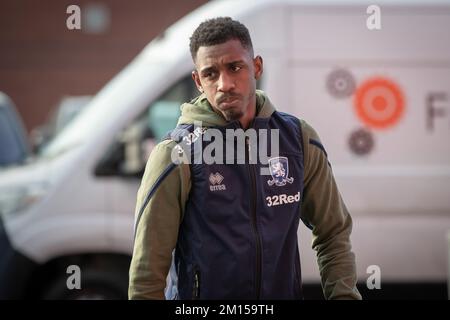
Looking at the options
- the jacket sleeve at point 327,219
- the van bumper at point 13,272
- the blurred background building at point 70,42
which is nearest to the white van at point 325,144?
the van bumper at point 13,272

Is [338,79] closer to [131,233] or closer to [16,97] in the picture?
[131,233]

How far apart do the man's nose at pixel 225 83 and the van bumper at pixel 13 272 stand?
3.33 metres

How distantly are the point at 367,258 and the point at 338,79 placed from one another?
1.14 metres

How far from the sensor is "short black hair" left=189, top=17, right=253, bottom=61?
7.73 feet

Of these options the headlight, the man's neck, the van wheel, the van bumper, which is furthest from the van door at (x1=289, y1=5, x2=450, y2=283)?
the man's neck

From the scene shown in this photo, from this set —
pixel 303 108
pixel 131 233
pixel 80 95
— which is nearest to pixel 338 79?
pixel 303 108

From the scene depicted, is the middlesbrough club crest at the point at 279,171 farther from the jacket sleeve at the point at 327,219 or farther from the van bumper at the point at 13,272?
the van bumper at the point at 13,272

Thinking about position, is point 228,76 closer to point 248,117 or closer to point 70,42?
point 248,117

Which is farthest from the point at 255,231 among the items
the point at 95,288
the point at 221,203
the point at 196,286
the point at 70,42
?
the point at 70,42

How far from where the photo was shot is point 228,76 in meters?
2.33

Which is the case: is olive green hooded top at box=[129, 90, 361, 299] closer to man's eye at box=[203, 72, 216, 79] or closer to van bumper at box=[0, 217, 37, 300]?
man's eye at box=[203, 72, 216, 79]

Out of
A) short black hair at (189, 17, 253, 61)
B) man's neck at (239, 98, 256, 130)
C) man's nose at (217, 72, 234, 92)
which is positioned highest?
short black hair at (189, 17, 253, 61)

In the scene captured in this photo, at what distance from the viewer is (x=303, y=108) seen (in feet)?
17.4

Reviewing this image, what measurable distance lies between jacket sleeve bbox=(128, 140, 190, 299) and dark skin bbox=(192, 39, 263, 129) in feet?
0.69
